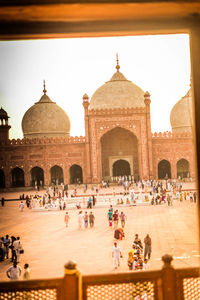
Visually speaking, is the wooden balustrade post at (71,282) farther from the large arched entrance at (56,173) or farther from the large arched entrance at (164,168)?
the large arched entrance at (164,168)

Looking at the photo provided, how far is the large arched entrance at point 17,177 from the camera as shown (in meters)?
27.8

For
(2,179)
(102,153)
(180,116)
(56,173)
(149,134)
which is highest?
(180,116)

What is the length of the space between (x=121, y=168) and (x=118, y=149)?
1751 mm

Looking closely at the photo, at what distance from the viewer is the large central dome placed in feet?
97.3

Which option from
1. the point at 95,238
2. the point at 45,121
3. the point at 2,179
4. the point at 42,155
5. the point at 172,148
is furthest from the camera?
the point at 45,121

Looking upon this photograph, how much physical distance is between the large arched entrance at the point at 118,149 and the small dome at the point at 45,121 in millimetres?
6383

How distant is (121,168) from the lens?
28.0 metres

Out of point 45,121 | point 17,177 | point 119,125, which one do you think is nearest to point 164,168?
point 119,125

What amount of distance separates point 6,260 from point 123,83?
26063 mm

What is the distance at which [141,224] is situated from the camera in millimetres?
10242

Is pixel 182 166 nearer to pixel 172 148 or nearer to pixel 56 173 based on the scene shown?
pixel 172 148

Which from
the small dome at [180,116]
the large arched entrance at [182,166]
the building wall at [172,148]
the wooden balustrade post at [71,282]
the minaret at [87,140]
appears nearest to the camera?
the wooden balustrade post at [71,282]

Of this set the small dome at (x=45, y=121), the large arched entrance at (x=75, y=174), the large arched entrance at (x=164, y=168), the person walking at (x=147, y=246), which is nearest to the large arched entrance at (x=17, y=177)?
the large arched entrance at (x=75, y=174)

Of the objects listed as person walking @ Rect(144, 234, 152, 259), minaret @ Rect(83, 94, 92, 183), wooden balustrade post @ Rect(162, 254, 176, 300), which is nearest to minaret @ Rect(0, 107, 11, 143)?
minaret @ Rect(83, 94, 92, 183)
